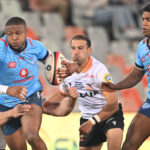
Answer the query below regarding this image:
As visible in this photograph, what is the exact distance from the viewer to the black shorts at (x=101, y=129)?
6109mm

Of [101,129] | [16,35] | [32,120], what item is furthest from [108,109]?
[16,35]

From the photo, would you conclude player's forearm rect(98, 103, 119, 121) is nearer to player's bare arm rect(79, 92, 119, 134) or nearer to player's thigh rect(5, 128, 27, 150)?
player's bare arm rect(79, 92, 119, 134)

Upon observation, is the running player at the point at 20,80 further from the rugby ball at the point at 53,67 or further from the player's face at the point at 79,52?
the player's face at the point at 79,52

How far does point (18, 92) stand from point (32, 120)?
1.41ft

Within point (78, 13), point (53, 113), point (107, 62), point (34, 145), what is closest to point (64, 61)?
point (53, 113)

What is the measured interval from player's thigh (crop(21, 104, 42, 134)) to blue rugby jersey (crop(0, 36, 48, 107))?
0.74 ft

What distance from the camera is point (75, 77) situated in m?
6.29

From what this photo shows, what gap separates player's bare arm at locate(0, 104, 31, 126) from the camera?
17.8 ft

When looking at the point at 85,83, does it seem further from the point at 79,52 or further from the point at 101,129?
the point at 101,129

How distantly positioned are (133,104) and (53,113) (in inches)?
131

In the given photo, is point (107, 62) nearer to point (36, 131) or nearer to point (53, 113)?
point (53, 113)

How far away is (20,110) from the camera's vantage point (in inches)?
215

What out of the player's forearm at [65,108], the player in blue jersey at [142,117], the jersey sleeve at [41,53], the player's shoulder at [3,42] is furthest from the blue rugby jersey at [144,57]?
the player's shoulder at [3,42]

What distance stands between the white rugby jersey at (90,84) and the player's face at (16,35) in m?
0.97
